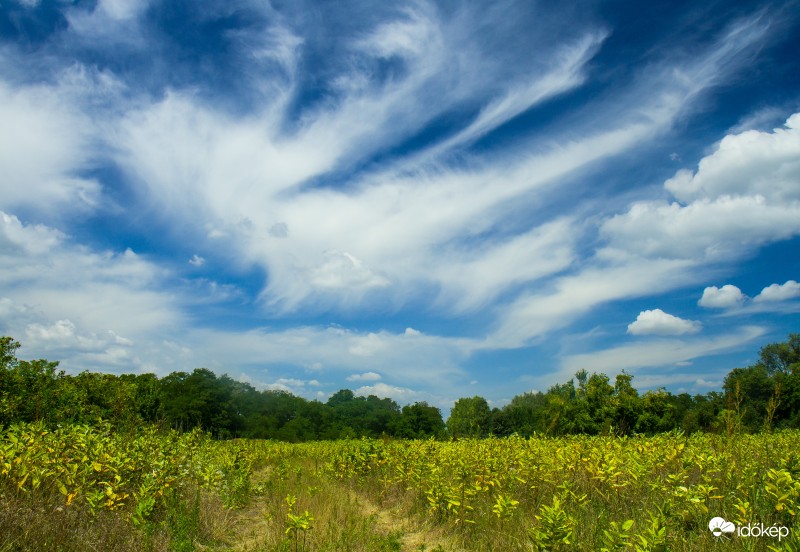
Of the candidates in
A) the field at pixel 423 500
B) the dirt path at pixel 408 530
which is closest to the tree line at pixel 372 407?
the field at pixel 423 500

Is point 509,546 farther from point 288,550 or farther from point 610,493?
point 288,550

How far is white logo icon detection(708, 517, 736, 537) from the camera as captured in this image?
387 cm

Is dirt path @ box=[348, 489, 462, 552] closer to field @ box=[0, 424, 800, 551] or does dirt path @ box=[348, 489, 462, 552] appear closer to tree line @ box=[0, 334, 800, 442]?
field @ box=[0, 424, 800, 551]

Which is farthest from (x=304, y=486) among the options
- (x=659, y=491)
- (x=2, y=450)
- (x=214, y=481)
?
(x=659, y=491)

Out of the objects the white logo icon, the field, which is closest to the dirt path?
the field

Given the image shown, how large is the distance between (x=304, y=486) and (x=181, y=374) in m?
47.2

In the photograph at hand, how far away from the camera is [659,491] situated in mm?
5215

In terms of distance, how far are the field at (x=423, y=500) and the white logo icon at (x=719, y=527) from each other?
0.13ft

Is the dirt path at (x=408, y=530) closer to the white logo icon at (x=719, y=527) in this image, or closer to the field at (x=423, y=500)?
the field at (x=423, y=500)

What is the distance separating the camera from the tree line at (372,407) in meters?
10.7

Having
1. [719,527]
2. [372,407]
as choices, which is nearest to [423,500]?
[719,527]

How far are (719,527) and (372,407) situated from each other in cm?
7089

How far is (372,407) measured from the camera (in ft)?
236

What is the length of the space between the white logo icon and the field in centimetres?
4
